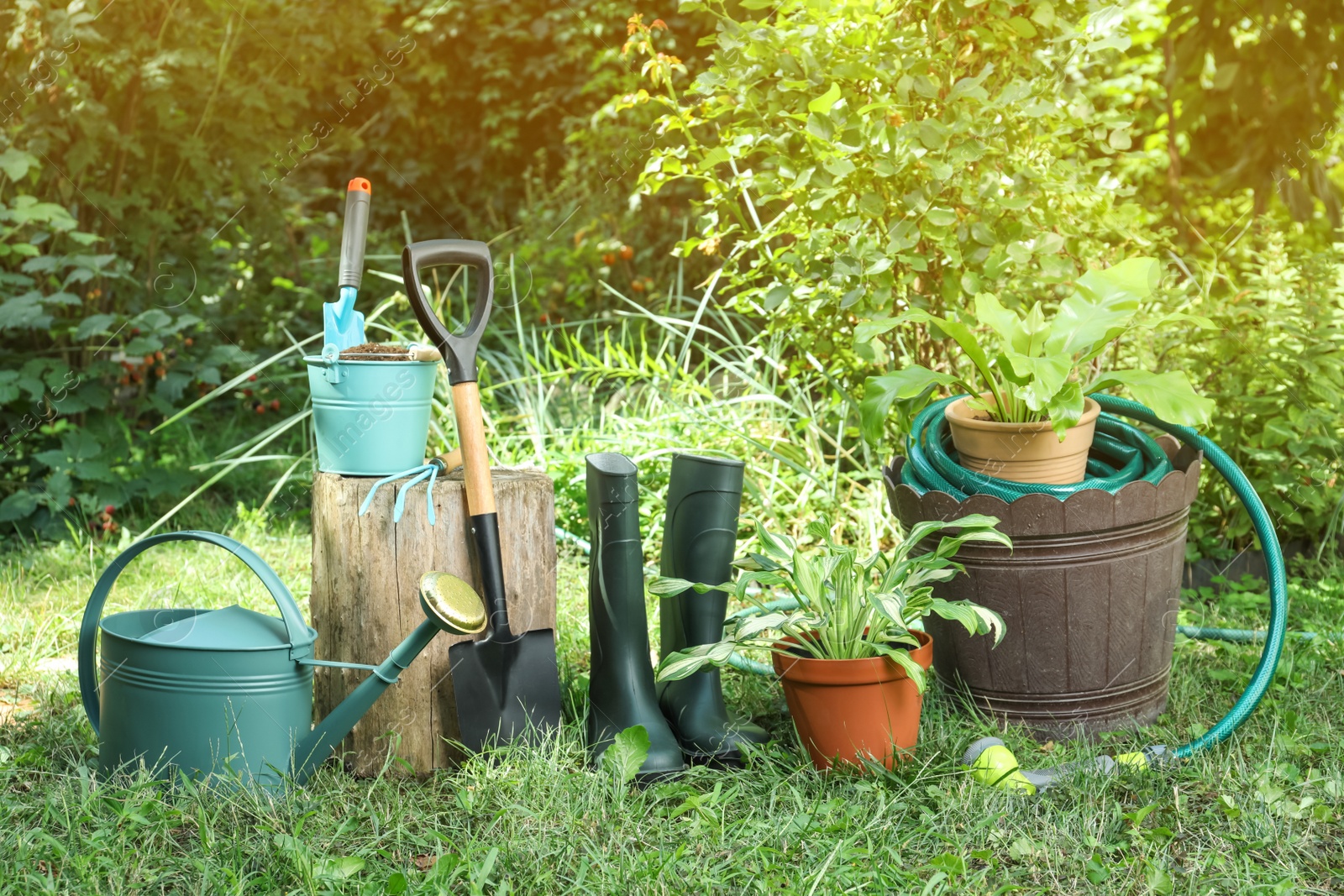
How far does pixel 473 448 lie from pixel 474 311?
239mm

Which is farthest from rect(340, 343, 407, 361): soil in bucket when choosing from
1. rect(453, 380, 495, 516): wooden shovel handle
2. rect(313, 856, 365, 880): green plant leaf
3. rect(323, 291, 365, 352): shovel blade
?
rect(313, 856, 365, 880): green plant leaf

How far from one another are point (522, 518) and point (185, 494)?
2305 mm

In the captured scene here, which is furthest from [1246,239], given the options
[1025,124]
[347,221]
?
[347,221]

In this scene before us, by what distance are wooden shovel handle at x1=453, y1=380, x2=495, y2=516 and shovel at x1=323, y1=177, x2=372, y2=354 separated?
9.1 inches

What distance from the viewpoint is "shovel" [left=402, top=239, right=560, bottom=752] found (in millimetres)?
1860

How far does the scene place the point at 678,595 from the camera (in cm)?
204

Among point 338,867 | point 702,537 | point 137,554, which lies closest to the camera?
point 338,867

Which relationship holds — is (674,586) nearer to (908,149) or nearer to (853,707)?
A: (853,707)

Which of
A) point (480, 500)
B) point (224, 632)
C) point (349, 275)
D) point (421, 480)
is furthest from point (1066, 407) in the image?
point (224, 632)

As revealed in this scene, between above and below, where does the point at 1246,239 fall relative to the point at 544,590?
above

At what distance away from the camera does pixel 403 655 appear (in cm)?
174

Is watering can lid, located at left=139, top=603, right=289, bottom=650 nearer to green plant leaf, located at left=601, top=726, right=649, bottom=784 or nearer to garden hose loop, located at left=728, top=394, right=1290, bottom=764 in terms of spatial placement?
green plant leaf, located at left=601, top=726, right=649, bottom=784

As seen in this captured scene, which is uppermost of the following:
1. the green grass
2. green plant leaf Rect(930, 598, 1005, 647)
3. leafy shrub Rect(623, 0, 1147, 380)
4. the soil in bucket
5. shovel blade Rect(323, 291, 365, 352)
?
leafy shrub Rect(623, 0, 1147, 380)

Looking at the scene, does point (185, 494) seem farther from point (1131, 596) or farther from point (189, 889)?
point (1131, 596)
